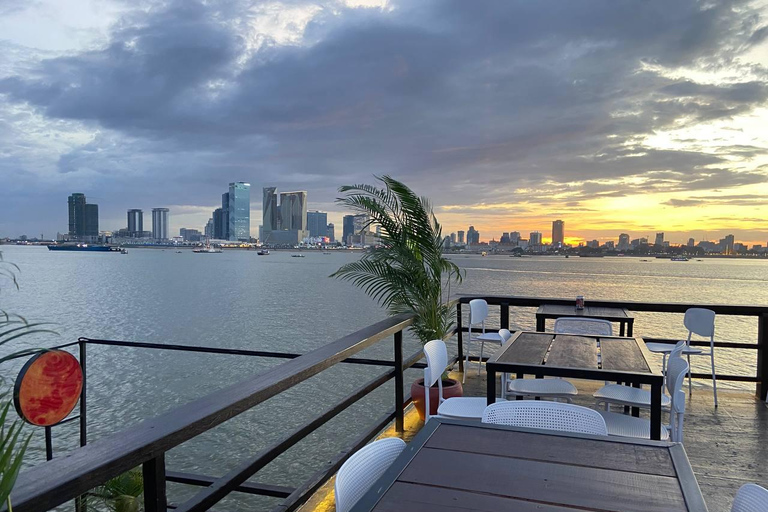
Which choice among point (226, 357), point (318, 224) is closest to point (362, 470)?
point (226, 357)

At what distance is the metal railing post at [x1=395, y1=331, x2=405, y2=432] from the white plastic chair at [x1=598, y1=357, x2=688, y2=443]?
141cm

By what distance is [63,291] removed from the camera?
41.2 m

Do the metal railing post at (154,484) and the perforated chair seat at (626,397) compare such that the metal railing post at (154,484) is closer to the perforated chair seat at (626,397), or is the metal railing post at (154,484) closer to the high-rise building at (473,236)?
the perforated chair seat at (626,397)

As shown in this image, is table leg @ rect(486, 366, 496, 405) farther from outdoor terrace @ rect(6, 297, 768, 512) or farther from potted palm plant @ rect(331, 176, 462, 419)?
potted palm plant @ rect(331, 176, 462, 419)

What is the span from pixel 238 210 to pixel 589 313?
105 metres

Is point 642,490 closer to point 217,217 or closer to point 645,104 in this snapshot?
point 645,104

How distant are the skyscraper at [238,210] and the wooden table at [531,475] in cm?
10440

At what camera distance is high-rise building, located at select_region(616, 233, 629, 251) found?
57.3 metres

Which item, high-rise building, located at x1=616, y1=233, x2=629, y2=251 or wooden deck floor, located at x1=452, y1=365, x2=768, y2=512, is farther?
high-rise building, located at x1=616, y1=233, x2=629, y2=251

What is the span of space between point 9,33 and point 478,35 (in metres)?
9.65

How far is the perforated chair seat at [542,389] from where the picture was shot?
3.38 metres

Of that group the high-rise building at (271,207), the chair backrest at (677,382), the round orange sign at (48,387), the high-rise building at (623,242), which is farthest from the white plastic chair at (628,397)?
the high-rise building at (271,207)

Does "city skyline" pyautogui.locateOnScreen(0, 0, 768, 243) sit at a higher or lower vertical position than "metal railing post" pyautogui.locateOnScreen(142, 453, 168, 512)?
higher

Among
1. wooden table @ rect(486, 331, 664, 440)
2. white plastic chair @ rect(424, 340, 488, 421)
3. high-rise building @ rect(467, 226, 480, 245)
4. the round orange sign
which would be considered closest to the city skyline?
the round orange sign
